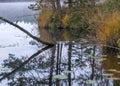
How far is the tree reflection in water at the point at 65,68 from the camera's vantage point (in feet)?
26.5

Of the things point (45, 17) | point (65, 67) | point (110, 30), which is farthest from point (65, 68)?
point (45, 17)

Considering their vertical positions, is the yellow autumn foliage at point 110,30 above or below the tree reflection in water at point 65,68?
above

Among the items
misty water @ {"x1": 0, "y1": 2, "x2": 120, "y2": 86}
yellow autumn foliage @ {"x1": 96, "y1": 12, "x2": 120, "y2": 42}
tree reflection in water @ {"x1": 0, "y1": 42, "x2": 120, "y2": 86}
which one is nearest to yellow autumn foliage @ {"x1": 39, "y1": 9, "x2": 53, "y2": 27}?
misty water @ {"x1": 0, "y1": 2, "x2": 120, "y2": 86}

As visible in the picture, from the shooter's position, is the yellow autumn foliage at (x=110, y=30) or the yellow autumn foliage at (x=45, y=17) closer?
the yellow autumn foliage at (x=110, y=30)

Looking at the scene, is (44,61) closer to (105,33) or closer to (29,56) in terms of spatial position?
(29,56)

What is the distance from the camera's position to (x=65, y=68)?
30.9 feet

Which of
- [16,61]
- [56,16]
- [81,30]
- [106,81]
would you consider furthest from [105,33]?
[56,16]


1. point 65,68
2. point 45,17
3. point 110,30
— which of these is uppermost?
point 45,17

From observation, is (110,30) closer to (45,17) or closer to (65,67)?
(65,67)

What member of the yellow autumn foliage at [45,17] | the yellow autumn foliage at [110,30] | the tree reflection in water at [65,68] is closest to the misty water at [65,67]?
the tree reflection in water at [65,68]

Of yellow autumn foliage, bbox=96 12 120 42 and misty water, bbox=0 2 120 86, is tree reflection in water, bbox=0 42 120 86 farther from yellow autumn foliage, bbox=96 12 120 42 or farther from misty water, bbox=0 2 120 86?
yellow autumn foliage, bbox=96 12 120 42

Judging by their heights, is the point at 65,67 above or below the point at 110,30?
below

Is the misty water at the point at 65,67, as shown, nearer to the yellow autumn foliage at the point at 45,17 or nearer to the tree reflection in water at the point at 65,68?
the tree reflection in water at the point at 65,68

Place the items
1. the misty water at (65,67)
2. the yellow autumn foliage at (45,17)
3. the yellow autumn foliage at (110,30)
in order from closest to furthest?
the misty water at (65,67)
the yellow autumn foliage at (110,30)
the yellow autumn foliage at (45,17)
